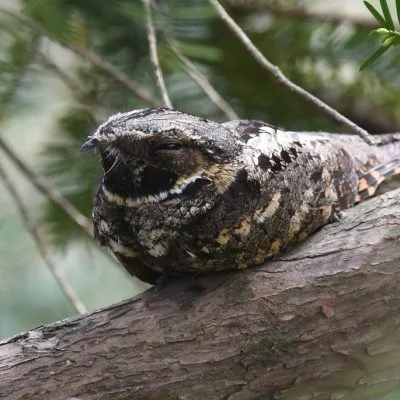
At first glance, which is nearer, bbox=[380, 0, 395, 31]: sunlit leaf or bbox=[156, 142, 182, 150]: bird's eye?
bbox=[380, 0, 395, 31]: sunlit leaf

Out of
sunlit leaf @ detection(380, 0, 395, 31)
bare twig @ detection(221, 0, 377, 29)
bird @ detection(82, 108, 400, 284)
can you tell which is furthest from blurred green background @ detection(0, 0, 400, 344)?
sunlit leaf @ detection(380, 0, 395, 31)

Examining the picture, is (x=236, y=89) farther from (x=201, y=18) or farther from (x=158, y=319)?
(x=158, y=319)

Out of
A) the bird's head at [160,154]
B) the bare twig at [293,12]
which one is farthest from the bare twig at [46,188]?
the bare twig at [293,12]

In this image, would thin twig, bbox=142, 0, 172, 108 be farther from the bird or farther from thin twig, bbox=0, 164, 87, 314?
thin twig, bbox=0, 164, 87, 314

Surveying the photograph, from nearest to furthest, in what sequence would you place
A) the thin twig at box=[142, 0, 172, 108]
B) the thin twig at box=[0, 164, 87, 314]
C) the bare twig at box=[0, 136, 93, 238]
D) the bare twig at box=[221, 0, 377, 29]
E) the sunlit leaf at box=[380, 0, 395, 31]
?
the sunlit leaf at box=[380, 0, 395, 31] < the thin twig at box=[142, 0, 172, 108] < the thin twig at box=[0, 164, 87, 314] < the bare twig at box=[0, 136, 93, 238] < the bare twig at box=[221, 0, 377, 29]

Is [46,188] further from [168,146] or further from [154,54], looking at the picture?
[168,146]

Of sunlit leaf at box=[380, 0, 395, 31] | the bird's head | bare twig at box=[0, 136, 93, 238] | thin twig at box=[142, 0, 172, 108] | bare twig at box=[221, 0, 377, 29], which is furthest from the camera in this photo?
bare twig at box=[221, 0, 377, 29]

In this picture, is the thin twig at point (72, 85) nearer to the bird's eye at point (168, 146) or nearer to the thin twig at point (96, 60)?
the thin twig at point (96, 60)
